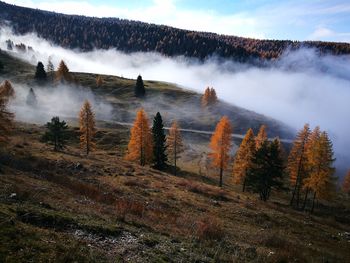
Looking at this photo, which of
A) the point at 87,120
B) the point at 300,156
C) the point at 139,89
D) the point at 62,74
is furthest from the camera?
the point at 139,89

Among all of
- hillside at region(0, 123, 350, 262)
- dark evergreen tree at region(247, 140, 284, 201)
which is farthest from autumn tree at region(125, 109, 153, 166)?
hillside at region(0, 123, 350, 262)

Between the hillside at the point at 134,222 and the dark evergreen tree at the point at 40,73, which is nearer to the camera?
the hillside at the point at 134,222

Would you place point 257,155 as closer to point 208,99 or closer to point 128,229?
point 128,229

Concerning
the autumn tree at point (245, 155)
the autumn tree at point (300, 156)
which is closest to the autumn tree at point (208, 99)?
the autumn tree at point (245, 155)

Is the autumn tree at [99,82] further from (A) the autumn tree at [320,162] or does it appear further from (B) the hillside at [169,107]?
(A) the autumn tree at [320,162]

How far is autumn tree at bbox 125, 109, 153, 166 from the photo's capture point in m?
68.6

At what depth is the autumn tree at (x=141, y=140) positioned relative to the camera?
68625 mm

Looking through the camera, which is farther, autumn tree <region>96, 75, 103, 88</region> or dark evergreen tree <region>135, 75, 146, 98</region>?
autumn tree <region>96, 75, 103, 88</region>

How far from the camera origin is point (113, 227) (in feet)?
55.6

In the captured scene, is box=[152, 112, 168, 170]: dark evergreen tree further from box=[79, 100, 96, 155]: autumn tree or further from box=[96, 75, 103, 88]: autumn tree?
box=[96, 75, 103, 88]: autumn tree

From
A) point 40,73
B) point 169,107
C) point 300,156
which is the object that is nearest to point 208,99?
point 169,107

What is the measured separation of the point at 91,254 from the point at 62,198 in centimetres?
1054

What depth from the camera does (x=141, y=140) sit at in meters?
69.1

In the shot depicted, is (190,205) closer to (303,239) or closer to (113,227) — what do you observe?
(303,239)
